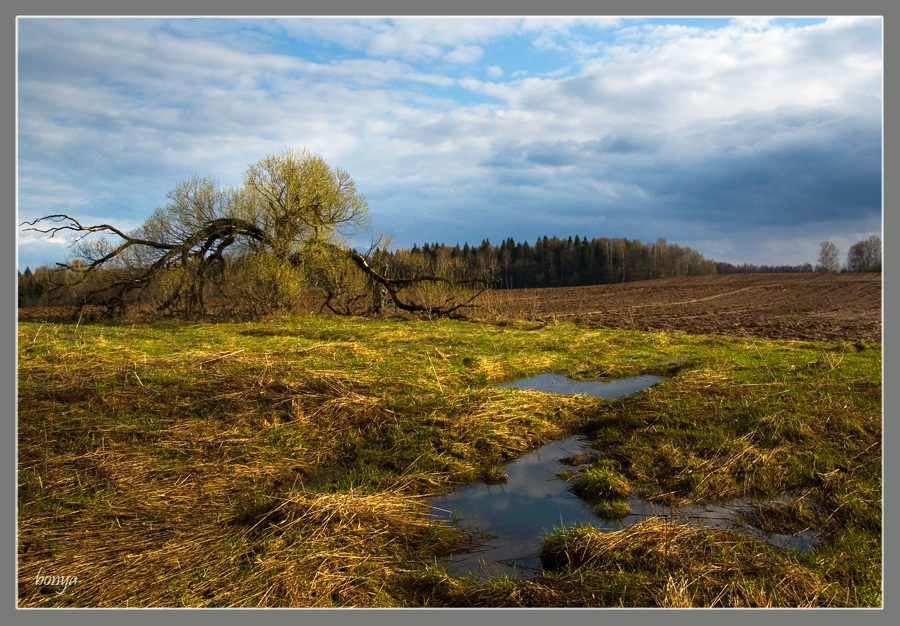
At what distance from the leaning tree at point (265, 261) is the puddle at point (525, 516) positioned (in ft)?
58.8

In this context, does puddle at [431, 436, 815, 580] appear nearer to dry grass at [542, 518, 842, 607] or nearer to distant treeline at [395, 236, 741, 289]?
dry grass at [542, 518, 842, 607]

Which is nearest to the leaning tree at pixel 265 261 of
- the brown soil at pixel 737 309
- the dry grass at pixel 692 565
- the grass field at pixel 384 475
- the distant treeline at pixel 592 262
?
the brown soil at pixel 737 309

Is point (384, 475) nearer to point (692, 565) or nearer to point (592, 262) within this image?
point (692, 565)

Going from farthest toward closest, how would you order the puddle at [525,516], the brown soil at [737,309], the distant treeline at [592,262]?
1. the distant treeline at [592,262]
2. the brown soil at [737,309]
3. the puddle at [525,516]

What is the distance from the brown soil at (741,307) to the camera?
2102 cm

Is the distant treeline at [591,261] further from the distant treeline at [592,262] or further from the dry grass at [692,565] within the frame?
the dry grass at [692,565]

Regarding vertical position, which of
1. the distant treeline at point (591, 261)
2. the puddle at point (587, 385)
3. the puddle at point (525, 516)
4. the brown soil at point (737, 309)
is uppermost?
the distant treeline at point (591, 261)

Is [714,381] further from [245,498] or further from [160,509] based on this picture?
[160,509]

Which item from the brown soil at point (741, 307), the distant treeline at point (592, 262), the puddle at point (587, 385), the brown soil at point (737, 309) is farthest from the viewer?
the distant treeline at point (592, 262)

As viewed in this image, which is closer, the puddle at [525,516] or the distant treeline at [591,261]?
the puddle at [525,516]

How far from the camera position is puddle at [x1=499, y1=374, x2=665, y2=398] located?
10617 mm

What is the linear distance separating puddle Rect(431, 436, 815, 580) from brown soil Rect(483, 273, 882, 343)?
1468 cm

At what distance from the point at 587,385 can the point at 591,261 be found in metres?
69.1

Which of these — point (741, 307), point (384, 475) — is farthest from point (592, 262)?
point (384, 475)
